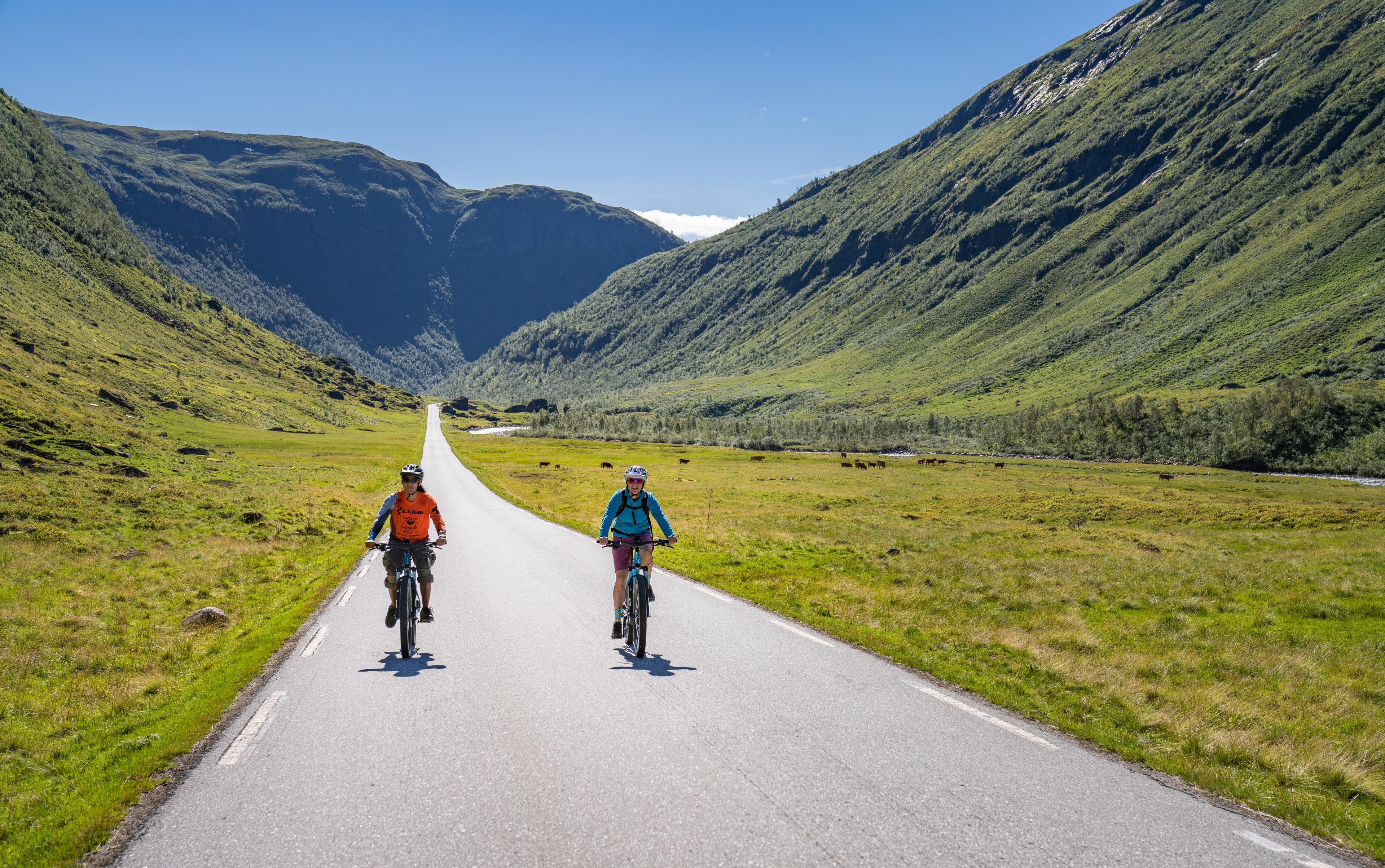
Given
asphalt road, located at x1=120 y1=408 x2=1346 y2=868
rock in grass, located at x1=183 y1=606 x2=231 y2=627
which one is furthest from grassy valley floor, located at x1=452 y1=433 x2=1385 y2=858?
rock in grass, located at x1=183 y1=606 x2=231 y2=627

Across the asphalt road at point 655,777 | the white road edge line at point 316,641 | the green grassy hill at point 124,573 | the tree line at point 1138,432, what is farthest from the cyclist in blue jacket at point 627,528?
the tree line at point 1138,432

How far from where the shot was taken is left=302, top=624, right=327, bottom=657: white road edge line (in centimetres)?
1113

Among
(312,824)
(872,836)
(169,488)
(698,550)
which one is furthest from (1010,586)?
(169,488)

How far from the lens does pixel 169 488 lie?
3309 centimetres

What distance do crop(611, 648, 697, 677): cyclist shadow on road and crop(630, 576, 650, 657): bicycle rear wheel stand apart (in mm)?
151

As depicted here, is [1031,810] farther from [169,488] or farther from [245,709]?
[169,488]

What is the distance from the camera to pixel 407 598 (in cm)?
1095

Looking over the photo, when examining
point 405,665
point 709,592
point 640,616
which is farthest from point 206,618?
point 709,592

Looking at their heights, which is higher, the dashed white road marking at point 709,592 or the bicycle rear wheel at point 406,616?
the bicycle rear wheel at point 406,616

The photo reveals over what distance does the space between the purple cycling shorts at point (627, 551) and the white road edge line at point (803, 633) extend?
10.8 feet

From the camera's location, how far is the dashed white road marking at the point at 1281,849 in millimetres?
5258

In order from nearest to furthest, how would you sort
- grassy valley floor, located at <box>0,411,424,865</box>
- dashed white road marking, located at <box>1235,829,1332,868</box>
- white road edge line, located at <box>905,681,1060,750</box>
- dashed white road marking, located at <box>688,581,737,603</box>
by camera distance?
dashed white road marking, located at <box>1235,829,1332,868</box> → grassy valley floor, located at <box>0,411,424,865</box> → white road edge line, located at <box>905,681,1060,750</box> → dashed white road marking, located at <box>688,581,737,603</box>

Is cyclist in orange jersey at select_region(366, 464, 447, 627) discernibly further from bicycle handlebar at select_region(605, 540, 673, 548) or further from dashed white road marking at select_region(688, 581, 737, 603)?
dashed white road marking at select_region(688, 581, 737, 603)

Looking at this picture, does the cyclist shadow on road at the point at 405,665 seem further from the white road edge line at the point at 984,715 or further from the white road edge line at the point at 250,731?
the white road edge line at the point at 984,715
